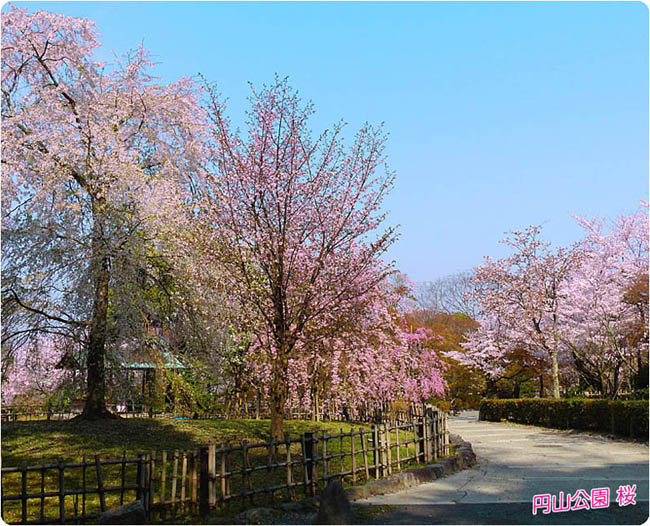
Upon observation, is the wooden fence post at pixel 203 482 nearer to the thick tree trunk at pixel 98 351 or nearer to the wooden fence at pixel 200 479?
the wooden fence at pixel 200 479

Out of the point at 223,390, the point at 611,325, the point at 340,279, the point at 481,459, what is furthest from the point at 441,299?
the point at 340,279

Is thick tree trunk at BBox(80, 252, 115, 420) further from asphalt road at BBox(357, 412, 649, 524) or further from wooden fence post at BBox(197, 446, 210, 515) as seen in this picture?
asphalt road at BBox(357, 412, 649, 524)

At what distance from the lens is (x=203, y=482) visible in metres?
7.14

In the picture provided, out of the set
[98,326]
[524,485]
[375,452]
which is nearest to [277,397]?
[375,452]

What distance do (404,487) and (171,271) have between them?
22.2ft

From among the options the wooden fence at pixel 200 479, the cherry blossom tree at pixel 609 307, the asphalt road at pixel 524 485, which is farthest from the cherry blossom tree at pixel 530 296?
the wooden fence at pixel 200 479

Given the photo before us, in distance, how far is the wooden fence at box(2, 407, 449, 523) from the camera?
6.73m

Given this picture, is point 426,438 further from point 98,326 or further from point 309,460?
point 98,326

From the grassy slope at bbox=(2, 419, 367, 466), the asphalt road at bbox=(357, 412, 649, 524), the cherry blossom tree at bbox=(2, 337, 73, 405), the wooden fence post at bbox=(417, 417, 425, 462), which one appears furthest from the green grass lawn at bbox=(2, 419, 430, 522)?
the asphalt road at bbox=(357, 412, 649, 524)

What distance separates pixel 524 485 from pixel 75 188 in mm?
10058

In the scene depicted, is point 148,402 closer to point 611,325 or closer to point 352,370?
point 352,370

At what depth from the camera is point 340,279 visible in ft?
36.9

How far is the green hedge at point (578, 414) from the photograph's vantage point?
17469 millimetres

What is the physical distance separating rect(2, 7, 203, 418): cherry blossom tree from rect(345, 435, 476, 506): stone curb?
6.28 meters
